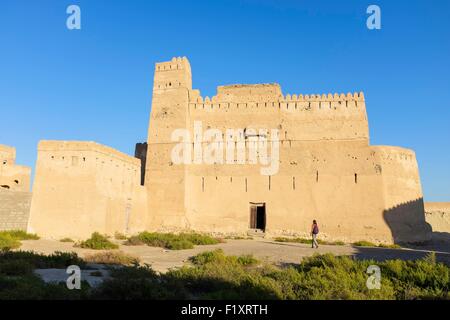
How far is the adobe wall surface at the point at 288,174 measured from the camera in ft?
72.2

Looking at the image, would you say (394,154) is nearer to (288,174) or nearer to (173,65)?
(288,174)

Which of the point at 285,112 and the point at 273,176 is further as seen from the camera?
the point at 285,112

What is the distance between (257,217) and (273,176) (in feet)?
9.52

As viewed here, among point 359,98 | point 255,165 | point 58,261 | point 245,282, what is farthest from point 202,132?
point 245,282

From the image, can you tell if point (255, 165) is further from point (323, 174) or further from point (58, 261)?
point (58, 261)

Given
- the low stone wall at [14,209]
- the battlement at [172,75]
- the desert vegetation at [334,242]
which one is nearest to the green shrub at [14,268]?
the low stone wall at [14,209]

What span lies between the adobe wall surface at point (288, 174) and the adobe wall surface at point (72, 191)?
17.0 feet

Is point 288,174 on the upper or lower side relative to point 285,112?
lower

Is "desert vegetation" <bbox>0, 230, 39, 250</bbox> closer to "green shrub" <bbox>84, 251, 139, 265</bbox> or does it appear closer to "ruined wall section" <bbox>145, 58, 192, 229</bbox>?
"green shrub" <bbox>84, 251, 139, 265</bbox>

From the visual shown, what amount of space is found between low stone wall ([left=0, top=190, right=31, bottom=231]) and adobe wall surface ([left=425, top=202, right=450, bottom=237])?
3436 cm

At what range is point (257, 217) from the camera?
23.7 m

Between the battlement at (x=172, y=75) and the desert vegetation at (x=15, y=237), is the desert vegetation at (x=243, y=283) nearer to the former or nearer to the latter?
the desert vegetation at (x=15, y=237)

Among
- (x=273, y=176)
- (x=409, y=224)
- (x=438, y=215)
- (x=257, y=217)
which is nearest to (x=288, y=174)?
(x=273, y=176)
